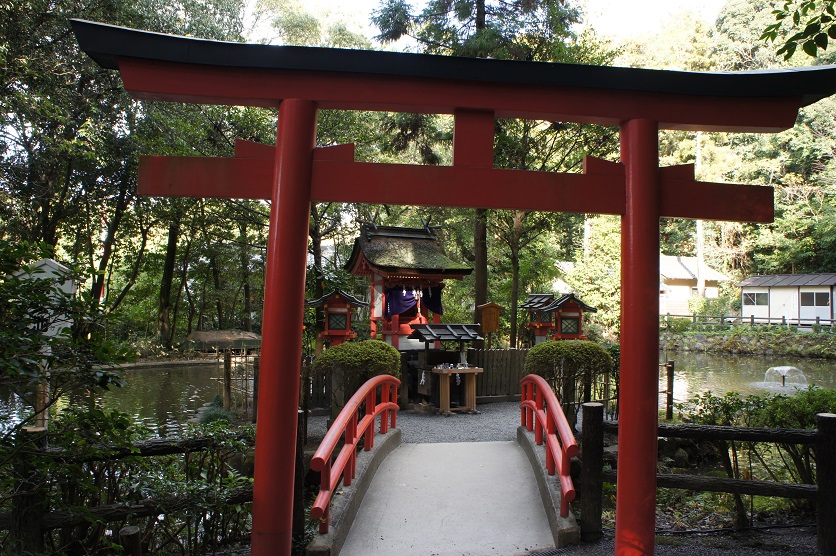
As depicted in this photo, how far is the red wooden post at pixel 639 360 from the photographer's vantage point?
390 cm

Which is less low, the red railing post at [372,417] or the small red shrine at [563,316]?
the small red shrine at [563,316]

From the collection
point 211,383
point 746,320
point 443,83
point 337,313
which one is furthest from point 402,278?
point 746,320

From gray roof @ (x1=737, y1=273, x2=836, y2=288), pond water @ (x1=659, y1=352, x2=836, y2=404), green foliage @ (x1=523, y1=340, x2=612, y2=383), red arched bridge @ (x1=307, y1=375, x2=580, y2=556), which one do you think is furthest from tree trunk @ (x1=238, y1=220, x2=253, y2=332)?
gray roof @ (x1=737, y1=273, x2=836, y2=288)

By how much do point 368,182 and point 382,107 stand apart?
54 centimetres

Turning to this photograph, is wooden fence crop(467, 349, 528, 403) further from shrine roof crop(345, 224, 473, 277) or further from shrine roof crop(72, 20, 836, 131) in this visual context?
shrine roof crop(72, 20, 836, 131)

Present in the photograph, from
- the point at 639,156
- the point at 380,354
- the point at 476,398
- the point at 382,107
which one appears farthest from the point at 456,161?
the point at 476,398

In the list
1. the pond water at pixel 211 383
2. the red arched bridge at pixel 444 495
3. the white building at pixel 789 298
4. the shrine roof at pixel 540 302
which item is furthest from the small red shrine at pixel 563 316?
the white building at pixel 789 298

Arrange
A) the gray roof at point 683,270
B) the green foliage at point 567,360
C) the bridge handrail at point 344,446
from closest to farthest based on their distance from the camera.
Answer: the bridge handrail at point 344,446, the green foliage at point 567,360, the gray roof at point 683,270

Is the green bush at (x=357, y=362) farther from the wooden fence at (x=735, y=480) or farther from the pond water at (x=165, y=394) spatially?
the wooden fence at (x=735, y=480)

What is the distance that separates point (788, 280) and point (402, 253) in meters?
26.8

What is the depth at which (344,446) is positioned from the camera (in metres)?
4.91

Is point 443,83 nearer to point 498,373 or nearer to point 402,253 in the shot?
point 402,253

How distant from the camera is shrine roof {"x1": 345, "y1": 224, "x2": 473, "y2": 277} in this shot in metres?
13.0

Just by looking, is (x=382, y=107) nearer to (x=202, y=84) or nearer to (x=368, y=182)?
(x=368, y=182)
